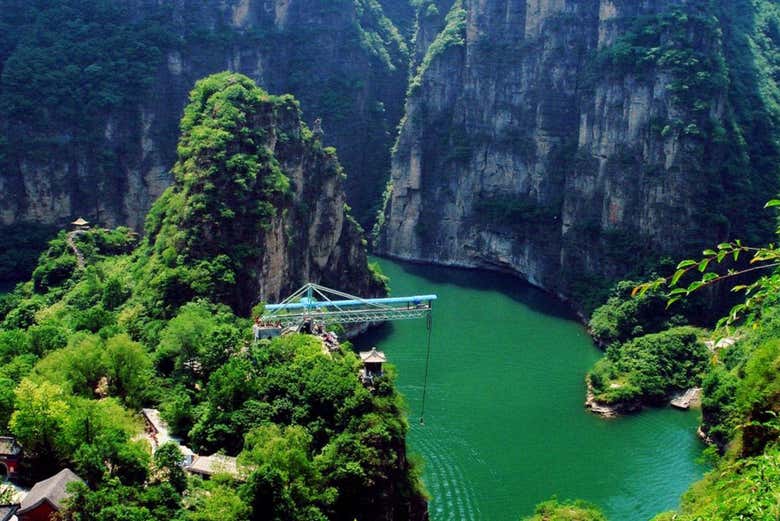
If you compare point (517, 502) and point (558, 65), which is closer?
point (517, 502)

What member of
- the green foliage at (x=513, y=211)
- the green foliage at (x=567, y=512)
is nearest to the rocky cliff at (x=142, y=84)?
the green foliage at (x=513, y=211)

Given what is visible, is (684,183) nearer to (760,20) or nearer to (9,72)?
(760,20)

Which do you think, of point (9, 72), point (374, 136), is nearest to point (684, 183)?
point (374, 136)

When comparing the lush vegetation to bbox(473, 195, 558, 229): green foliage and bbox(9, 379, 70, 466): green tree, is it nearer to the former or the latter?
bbox(9, 379, 70, 466): green tree

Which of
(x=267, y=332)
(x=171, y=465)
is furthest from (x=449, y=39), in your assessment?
(x=171, y=465)

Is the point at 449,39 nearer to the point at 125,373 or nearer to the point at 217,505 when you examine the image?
the point at 125,373

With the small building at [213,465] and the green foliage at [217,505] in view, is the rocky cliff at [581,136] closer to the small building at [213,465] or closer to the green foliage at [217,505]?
the small building at [213,465]
